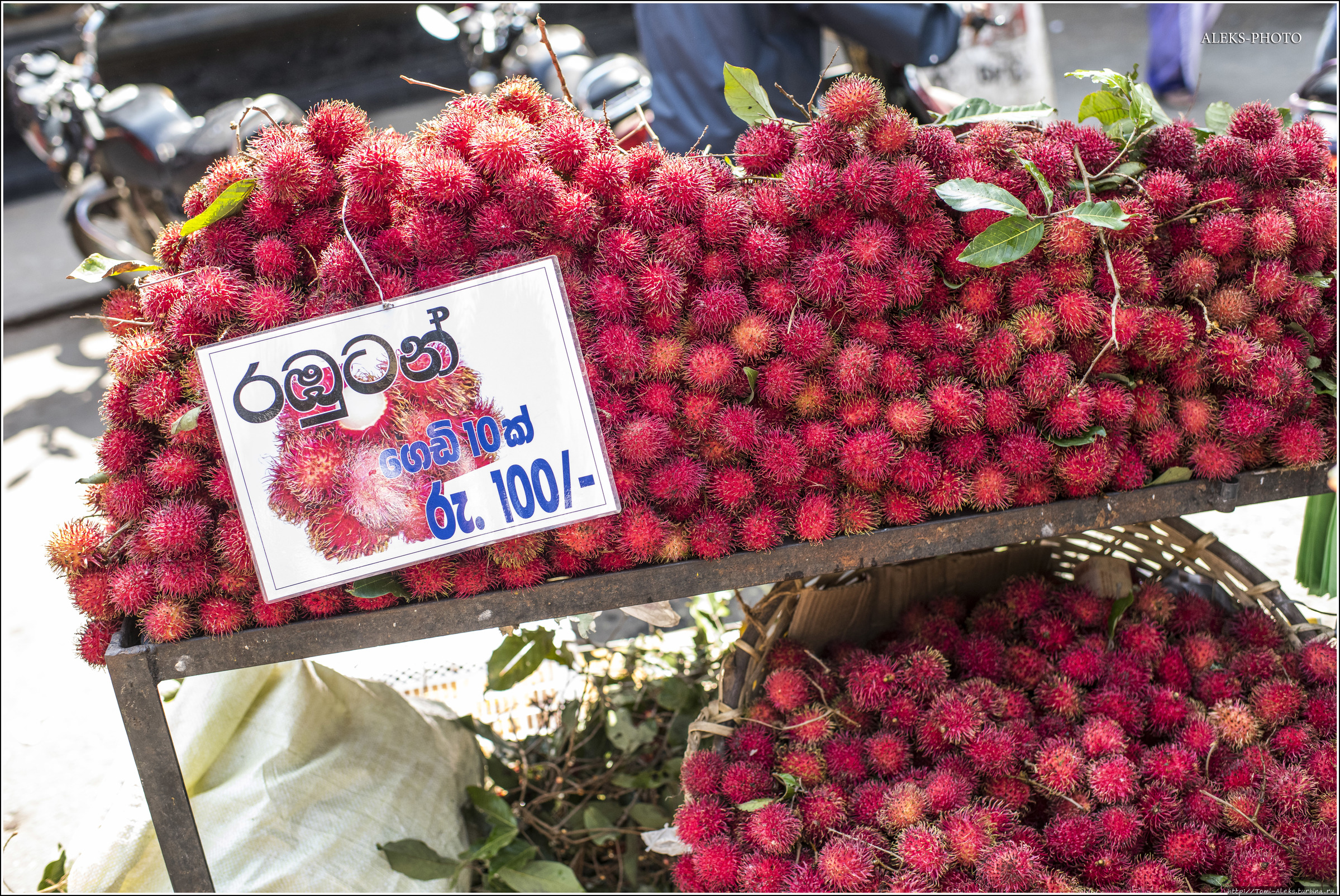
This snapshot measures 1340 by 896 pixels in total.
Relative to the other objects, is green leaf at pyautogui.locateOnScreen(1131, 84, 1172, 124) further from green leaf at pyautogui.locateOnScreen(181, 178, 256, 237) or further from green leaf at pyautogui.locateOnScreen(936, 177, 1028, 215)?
green leaf at pyautogui.locateOnScreen(181, 178, 256, 237)

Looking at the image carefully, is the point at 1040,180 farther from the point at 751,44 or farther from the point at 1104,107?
the point at 751,44

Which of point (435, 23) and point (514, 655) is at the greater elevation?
point (435, 23)

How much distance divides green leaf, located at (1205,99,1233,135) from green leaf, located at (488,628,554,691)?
1.09m

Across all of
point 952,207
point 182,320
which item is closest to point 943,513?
point 952,207

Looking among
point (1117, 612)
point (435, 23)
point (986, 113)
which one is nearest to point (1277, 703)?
point (1117, 612)

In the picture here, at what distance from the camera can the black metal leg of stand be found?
0.88 meters

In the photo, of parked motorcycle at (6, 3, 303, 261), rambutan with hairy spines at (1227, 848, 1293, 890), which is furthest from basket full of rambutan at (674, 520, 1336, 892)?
parked motorcycle at (6, 3, 303, 261)

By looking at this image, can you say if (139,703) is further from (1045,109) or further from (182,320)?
(1045,109)

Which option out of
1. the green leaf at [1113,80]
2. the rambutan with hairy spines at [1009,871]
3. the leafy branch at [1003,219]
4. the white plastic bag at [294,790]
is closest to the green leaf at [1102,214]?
the leafy branch at [1003,219]

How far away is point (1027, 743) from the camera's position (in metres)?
0.99

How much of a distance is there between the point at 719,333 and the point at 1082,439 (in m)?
0.38

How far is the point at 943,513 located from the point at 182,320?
0.77 metres

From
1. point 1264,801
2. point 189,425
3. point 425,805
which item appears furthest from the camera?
point 425,805

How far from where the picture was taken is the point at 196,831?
954mm
